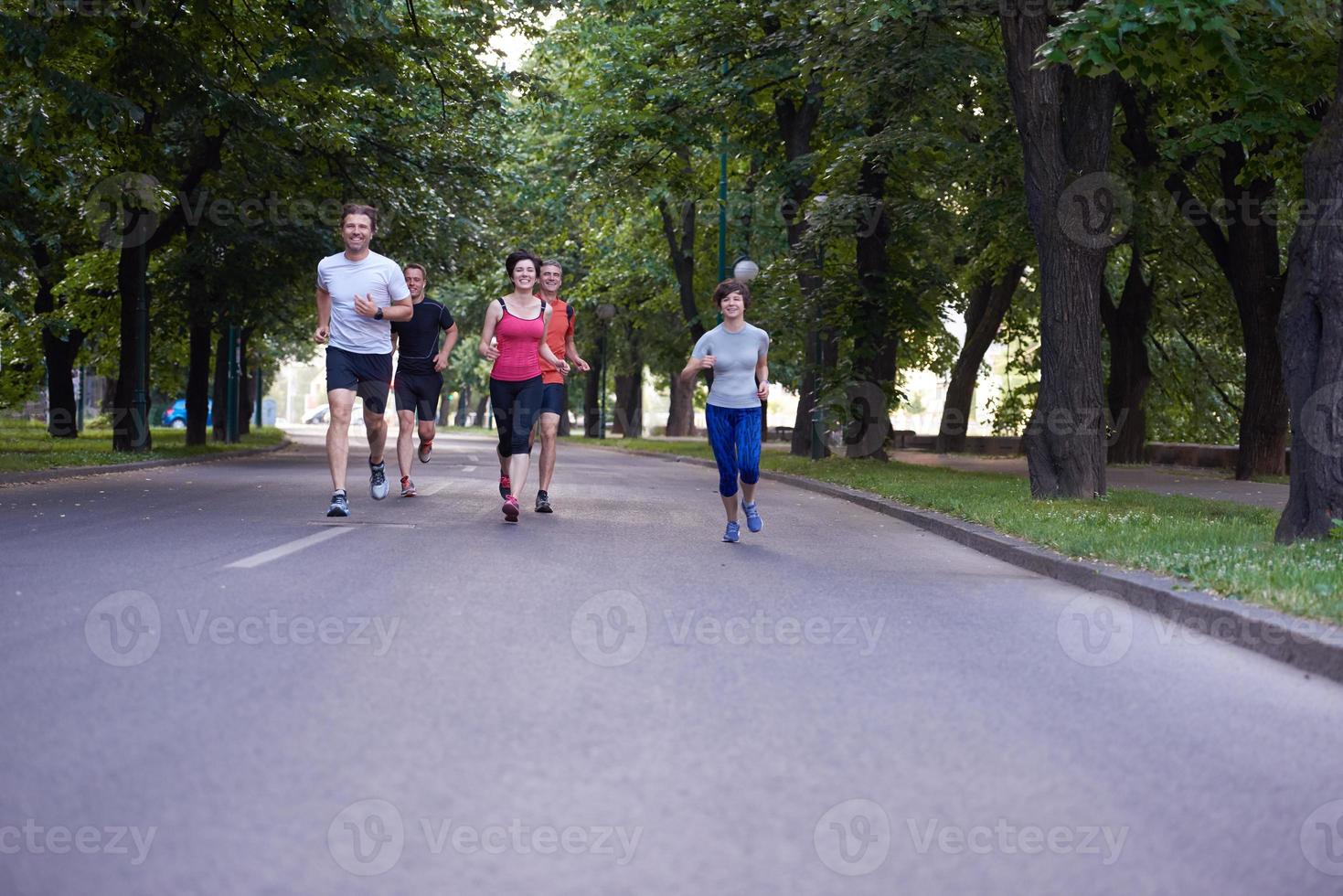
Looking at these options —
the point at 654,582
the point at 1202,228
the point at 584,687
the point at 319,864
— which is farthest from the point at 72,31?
the point at 1202,228

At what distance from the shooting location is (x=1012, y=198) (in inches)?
882

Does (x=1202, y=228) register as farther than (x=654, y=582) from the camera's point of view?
Yes

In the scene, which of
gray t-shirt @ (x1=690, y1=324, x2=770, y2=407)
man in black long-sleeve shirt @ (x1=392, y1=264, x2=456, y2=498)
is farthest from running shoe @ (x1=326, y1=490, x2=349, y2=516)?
gray t-shirt @ (x1=690, y1=324, x2=770, y2=407)

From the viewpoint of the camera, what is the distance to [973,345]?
35.2 m

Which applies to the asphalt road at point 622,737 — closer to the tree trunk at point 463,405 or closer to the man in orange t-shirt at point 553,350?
the man in orange t-shirt at point 553,350

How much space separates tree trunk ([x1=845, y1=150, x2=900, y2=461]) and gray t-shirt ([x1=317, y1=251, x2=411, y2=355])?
12326 mm

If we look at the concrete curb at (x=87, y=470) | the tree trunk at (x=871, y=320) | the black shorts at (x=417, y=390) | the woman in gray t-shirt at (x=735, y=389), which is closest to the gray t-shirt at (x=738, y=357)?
the woman in gray t-shirt at (x=735, y=389)

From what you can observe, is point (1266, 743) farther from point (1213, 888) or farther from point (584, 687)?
point (584, 687)

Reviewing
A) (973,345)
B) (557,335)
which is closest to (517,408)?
(557,335)

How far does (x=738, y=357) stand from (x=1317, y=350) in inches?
169

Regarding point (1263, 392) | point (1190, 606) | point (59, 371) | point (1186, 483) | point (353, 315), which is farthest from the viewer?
point (59, 371)

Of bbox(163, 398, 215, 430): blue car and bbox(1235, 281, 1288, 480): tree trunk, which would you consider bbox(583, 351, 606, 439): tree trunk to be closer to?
bbox(163, 398, 215, 430): blue car

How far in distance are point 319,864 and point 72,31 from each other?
1328cm

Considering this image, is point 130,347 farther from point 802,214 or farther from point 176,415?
point 176,415
